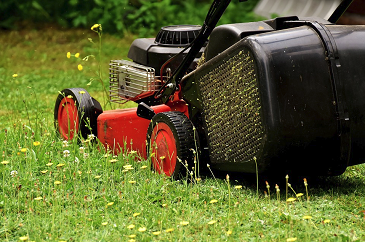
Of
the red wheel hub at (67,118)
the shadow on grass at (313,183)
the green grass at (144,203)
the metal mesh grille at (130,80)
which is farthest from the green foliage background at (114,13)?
the shadow on grass at (313,183)

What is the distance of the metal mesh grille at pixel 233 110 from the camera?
9.07ft

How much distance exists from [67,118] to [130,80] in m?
0.54

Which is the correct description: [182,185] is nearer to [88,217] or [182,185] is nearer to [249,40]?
[88,217]

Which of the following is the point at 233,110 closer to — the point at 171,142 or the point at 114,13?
the point at 171,142

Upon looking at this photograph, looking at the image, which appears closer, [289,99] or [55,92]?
[289,99]

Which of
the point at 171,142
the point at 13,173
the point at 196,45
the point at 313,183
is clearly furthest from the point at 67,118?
the point at 313,183

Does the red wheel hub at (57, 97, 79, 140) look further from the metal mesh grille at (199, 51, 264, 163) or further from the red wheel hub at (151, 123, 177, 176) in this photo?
the metal mesh grille at (199, 51, 264, 163)

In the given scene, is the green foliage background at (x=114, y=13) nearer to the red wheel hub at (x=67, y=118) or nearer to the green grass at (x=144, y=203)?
the red wheel hub at (x=67, y=118)

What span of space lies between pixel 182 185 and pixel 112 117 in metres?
0.84

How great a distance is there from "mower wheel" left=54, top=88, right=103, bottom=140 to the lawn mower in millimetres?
646

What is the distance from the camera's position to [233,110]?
9.51 feet

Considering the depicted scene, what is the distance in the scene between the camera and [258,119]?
2.74 meters

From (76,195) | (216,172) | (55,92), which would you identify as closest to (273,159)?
(216,172)

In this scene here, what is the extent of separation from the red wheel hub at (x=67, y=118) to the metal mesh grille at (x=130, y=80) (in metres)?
0.26
